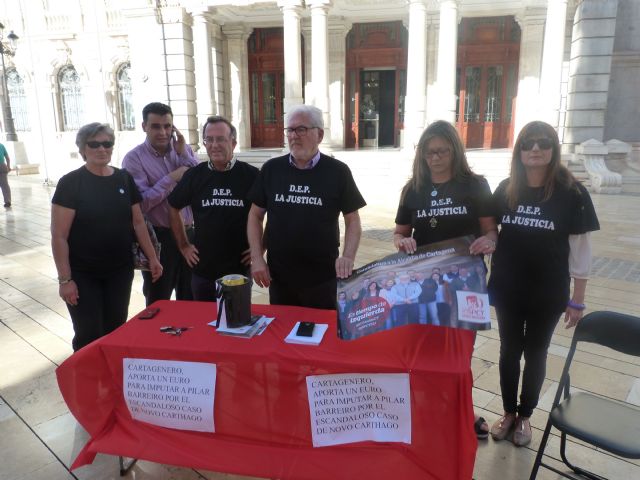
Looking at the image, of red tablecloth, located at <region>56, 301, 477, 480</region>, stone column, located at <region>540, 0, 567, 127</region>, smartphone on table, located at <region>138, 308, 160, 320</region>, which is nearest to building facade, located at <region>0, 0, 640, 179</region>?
stone column, located at <region>540, 0, 567, 127</region>

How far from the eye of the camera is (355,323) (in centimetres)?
202

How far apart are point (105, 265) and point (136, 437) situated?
1162mm

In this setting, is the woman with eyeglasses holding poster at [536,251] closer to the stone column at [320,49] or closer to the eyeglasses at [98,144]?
the eyeglasses at [98,144]

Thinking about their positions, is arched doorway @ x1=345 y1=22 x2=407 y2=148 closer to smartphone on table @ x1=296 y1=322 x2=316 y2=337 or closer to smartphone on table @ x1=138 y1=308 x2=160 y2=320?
smartphone on table @ x1=138 y1=308 x2=160 y2=320

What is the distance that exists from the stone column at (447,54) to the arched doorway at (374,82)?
3435mm

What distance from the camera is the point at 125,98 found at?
769 inches

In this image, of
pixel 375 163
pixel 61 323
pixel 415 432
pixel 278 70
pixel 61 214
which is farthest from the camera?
pixel 278 70

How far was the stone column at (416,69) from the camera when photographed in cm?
1295

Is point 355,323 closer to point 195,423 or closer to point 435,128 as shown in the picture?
point 195,423

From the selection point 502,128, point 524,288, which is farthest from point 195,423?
point 502,128

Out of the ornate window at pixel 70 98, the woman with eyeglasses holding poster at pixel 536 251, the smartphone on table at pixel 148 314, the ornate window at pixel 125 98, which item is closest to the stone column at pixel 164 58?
the ornate window at pixel 125 98


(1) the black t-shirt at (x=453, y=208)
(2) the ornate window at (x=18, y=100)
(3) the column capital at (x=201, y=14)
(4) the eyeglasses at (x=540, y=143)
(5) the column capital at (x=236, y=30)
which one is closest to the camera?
(4) the eyeglasses at (x=540, y=143)

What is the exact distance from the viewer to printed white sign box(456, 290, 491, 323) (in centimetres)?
190

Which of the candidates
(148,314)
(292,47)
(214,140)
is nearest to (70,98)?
(292,47)
